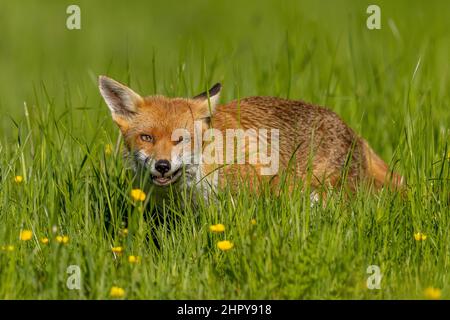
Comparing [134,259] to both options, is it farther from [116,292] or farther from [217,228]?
[217,228]

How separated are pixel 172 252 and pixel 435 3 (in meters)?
13.8

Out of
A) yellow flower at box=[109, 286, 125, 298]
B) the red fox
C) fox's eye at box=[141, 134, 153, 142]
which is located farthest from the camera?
fox's eye at box=[141, 134, 153, 142]

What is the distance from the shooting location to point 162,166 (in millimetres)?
7359

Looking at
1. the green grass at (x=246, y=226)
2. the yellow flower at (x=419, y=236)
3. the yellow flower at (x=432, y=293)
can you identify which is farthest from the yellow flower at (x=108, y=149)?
the yellow flower at (x=432, y=293)

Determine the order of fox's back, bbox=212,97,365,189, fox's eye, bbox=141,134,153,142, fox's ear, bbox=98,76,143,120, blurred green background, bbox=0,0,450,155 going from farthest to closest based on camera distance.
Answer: blurred green background, bbox=0,0,450,155, fox's back, bbox=212,97,365,189, fox's ear, bbox=98,76,143,120, fox's eye, bbox=141,134,153,142

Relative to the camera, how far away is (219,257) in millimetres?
6453

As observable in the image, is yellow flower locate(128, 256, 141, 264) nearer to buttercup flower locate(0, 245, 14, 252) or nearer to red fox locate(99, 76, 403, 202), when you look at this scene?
buttercup flower locate(0, 245, 14, 252)

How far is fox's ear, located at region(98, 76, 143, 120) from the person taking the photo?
7895mm

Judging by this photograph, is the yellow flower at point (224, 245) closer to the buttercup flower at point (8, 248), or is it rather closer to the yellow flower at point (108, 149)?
the buttercup flower at point (8, 248)

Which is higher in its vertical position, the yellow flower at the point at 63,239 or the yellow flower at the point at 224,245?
the yellow flower at the point at 63,239

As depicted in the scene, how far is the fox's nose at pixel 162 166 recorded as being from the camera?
736 centimetres

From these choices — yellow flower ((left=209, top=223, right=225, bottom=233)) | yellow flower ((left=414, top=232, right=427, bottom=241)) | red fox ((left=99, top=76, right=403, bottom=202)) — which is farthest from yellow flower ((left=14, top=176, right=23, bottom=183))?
yellow flower ((left=414, top=232, right=427, bottom=241))

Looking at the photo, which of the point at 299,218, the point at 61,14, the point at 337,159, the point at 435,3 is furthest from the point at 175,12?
the point at 299,218

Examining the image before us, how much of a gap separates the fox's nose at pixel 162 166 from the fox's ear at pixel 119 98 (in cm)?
86
